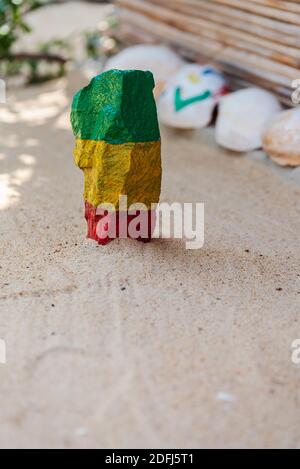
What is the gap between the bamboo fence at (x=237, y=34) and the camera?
613 centimetres

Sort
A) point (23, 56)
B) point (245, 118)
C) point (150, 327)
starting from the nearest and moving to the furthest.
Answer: point (150, 327) < point (245, 118) < point (23, 56)

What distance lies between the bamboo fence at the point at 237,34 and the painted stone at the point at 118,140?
246 cm

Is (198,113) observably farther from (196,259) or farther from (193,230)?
(196,259)

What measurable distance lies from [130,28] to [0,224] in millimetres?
4362

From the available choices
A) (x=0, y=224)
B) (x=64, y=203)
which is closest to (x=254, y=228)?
(x=64, y=203)

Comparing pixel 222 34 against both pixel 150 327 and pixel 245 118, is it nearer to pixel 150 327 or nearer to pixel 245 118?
pixel 245 118

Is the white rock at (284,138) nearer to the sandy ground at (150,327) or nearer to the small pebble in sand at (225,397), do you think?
the sandy ground at (150,327)

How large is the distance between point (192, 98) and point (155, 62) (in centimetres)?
87

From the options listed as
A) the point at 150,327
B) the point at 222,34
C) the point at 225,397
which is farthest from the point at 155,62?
the point at 225,397

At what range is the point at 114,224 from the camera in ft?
13.9

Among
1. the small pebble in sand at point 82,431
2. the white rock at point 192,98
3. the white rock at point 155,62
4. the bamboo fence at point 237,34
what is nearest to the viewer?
the small pebble in sand at point 82,431


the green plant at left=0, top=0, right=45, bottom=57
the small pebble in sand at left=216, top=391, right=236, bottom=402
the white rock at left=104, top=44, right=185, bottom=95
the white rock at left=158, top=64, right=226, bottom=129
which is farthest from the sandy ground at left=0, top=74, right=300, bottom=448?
the green plant at left=0, top=0, right=45, bottom=57

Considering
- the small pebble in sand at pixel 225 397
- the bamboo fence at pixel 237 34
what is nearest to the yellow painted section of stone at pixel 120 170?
the small pebble in sand at pixel 225 397

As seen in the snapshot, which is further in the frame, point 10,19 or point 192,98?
point 10,19
